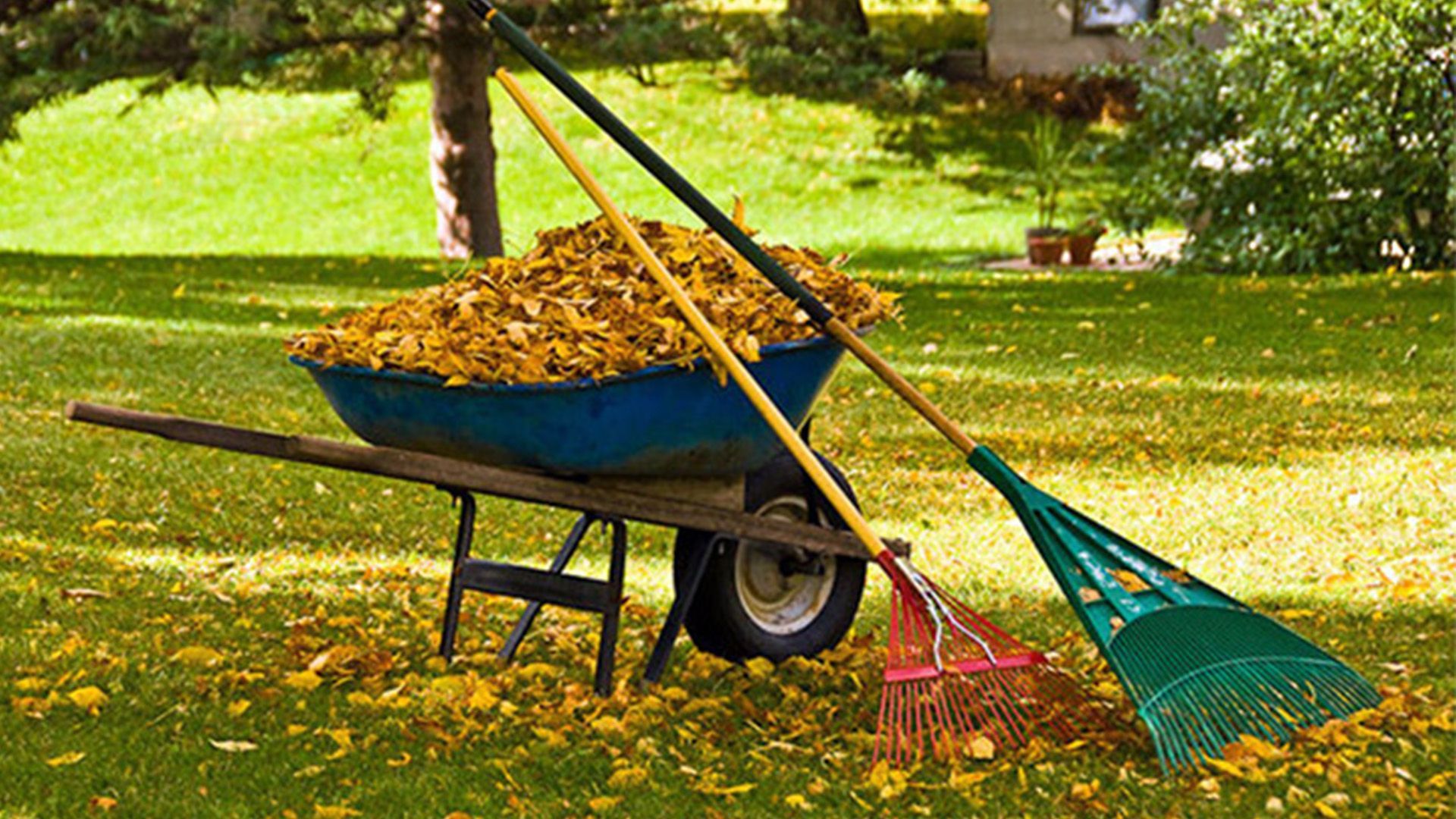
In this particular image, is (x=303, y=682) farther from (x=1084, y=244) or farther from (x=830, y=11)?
(x=830, y=11)

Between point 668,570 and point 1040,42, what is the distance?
1749cm

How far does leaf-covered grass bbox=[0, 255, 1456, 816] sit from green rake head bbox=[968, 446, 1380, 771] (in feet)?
0.41

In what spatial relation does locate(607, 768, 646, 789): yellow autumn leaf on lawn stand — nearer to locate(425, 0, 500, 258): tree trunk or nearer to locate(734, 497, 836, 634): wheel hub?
locate(734, 497, 836, 634): wheel hub

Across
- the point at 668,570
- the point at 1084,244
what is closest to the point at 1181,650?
the point at 668,570

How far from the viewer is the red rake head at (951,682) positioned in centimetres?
434

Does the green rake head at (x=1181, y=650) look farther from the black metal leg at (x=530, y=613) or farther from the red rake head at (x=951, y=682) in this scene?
the black metal leg at (x=530, y=613)

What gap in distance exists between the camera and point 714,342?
428 cm

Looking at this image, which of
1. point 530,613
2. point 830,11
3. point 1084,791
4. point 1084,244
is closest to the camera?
point 1084,791

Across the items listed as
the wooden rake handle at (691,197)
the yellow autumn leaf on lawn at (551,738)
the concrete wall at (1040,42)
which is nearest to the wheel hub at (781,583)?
the wooden rake handle at (691,197)

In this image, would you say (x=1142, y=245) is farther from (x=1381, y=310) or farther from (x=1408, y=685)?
(x=1408, y=685)

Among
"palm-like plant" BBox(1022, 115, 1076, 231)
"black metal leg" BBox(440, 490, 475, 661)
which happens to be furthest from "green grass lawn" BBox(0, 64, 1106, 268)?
"black metal leg" BBox(440, 490, 475, 661)

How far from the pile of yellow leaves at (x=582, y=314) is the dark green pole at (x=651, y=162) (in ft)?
0.21

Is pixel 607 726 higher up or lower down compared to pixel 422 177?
higher up

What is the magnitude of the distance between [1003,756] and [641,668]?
3.56 ft
